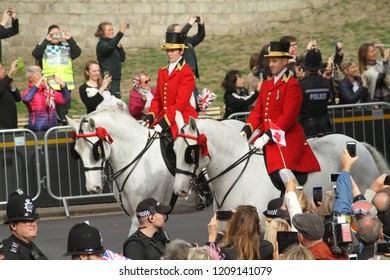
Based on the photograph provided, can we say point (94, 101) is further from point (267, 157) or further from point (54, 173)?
point (267, 157)

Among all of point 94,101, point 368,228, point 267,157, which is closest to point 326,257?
point 368,228

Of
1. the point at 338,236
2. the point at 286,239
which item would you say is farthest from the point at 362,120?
the point at 338,236

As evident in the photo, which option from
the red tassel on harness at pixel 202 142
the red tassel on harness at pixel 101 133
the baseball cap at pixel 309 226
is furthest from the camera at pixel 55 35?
the baseball cap at pixel 309 226

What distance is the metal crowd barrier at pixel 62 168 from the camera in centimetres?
2159

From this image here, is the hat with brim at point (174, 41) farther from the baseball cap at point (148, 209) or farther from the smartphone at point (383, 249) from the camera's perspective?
the smartphone at point (383, 249)

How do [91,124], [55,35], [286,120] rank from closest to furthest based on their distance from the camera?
[286,120]
[91,124]
[55,35]

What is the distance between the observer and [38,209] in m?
22.0

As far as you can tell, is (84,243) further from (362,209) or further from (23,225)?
(362,209)

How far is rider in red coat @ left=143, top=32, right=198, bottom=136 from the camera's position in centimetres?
1691

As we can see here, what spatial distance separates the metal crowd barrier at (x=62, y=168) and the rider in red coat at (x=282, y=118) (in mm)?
5940

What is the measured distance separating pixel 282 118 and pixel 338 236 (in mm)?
4588

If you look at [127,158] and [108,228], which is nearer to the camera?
[127,158]

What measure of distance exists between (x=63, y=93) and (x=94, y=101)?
66.9 inches

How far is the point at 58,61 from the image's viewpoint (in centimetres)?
2370
